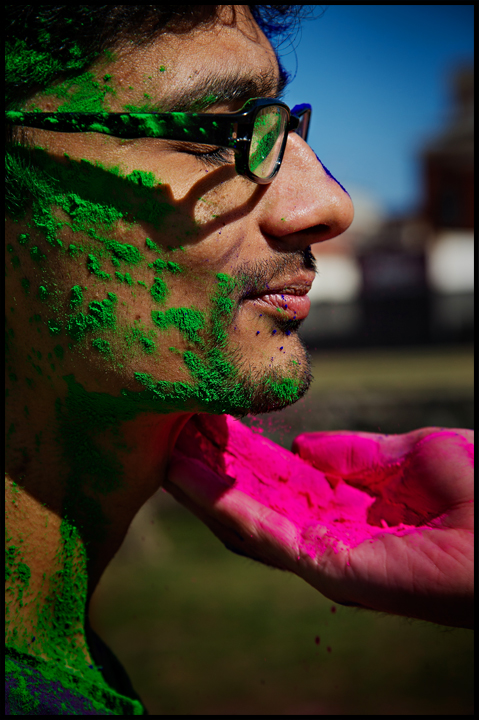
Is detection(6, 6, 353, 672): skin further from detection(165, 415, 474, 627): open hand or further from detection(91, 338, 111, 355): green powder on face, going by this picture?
detection(165, 415, 474, 627): open hand

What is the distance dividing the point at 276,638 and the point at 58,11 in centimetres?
518

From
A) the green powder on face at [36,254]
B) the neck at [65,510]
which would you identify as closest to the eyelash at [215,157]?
the green powder on face at [36,254]

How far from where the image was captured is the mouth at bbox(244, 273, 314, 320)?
5.17 feet

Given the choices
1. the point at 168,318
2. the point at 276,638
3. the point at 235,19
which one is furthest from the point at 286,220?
the point at 276,638

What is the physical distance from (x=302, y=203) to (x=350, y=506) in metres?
1.11

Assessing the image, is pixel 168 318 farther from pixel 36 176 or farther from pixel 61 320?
pixel 36 176

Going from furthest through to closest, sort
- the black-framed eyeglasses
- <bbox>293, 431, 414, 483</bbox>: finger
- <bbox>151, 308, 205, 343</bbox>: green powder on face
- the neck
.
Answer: <bbox>293, 431, 414, 483</bbox>: finger
the neck
<bbox>151, 308, 205, 343</bbox>: green powder on face
the black-framed eyeglasses

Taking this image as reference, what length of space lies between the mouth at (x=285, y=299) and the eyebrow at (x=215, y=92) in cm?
53

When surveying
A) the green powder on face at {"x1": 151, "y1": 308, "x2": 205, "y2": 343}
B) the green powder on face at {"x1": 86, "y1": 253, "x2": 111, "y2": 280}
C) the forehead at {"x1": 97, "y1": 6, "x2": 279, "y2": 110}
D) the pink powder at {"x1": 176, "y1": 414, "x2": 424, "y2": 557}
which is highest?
the forehead at {"x1": 97, "y1": 6, "x2": 279, "y2": 110}

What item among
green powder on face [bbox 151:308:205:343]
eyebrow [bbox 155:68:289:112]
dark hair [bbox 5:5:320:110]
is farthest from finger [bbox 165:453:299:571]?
dark hair [bbox 5:5:320:110]

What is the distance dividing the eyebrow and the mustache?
450 millimetres

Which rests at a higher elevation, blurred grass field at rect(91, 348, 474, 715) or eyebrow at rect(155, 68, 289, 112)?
eyebrow at rect(155, 68, 289, 112)

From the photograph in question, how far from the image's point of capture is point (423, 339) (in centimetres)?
1920

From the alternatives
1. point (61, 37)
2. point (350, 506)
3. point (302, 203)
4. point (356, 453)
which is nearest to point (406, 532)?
point (350, 506)
